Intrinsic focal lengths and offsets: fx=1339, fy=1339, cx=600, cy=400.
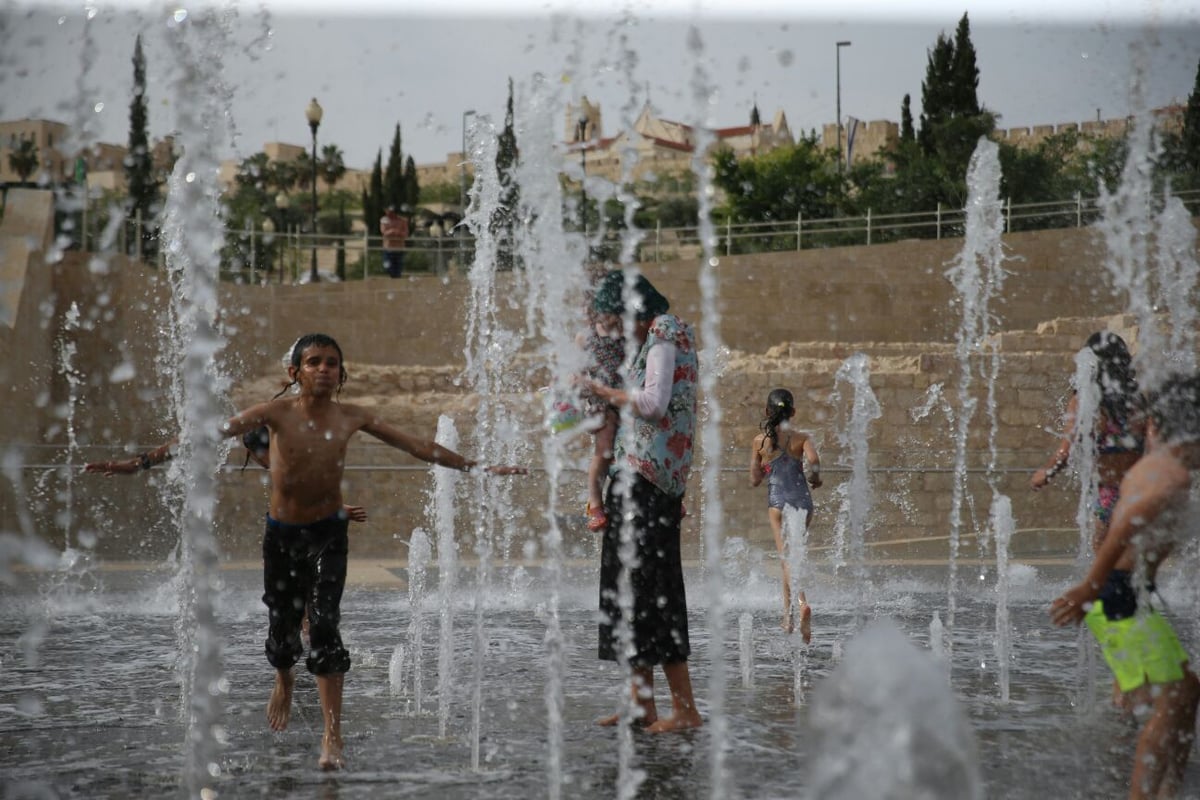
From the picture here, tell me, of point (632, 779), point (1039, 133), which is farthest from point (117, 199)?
point (632, 779)

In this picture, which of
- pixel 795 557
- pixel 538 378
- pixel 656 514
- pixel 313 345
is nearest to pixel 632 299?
pixel 656 514

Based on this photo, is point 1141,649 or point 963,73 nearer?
point 1141,649

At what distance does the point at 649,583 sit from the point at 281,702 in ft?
4.20

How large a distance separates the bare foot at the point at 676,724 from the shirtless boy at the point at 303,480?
99 centimetres

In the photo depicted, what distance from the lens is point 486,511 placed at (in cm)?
1491

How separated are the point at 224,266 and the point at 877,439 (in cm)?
1350

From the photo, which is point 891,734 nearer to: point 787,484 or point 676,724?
point 676,724

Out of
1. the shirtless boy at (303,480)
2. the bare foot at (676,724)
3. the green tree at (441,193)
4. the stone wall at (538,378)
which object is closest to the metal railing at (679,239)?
the stone wall at (538,378)

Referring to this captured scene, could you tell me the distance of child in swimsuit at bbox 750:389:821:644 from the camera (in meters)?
7.38

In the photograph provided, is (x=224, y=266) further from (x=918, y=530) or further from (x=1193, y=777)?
(x=1193, y=777)


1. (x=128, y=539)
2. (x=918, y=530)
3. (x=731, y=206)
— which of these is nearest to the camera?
(x=128, y=539)

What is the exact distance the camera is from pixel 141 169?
3262 centimetres

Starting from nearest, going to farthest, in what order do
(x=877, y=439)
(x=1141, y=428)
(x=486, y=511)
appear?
(x=1141, y=428)
(x=486, y=511)
(x=877, y=439)

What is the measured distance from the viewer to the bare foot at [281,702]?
4.41 meters
